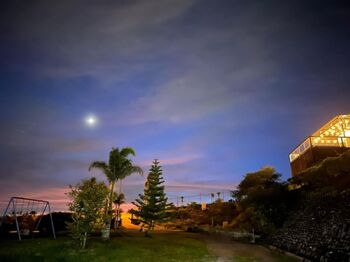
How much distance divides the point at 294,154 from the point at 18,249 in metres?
34.7

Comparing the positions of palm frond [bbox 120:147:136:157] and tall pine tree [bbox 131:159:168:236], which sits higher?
palm frond [bbox 120:147:136:157]

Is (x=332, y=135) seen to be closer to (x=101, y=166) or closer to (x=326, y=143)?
(x=326, y=143)

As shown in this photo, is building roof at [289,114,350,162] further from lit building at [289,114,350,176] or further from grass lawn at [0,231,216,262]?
grass lawn at [0,231,216,262]

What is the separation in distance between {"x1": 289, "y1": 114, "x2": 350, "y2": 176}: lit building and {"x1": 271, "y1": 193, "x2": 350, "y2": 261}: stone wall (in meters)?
8.55

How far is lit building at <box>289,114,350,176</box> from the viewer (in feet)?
107

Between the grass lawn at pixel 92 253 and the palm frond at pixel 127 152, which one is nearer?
the grass lawn at pixel 92 253

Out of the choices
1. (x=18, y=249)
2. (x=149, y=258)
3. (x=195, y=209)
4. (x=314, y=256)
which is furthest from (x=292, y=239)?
(x=195, y=209)

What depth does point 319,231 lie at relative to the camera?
62.7 feet

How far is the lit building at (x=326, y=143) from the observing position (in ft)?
107

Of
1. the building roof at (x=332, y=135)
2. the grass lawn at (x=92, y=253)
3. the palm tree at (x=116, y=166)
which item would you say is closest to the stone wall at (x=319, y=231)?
the grass lawn at (x=92, y=253)

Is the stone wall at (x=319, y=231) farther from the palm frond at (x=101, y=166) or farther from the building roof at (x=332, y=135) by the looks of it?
the palm frond at (x=101, y=166)

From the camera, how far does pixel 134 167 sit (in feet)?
97.0

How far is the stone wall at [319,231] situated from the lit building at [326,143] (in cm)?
855

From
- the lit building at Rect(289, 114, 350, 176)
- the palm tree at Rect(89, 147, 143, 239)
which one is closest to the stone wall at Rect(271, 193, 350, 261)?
the lit building at Rect(289, 114, 350, 176)
